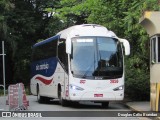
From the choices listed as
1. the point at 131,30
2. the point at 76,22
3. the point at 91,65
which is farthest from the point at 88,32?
the point at 76,22

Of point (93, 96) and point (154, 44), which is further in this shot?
point (93, 96)

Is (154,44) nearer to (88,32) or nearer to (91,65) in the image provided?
(91,65)

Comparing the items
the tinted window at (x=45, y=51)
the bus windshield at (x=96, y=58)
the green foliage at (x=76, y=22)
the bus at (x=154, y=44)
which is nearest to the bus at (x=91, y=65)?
the bus windshield at (x=96, y=58)

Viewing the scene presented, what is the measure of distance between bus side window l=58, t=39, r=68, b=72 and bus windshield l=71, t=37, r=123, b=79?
0.67 m

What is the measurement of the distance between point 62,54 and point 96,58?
2079 mm

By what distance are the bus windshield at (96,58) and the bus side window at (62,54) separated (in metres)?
0.67

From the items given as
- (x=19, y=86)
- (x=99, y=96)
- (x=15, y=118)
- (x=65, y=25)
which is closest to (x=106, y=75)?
(x=99, y=96)

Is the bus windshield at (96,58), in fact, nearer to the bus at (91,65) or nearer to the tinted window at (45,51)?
the bus at (91,65)

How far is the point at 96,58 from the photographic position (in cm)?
2145

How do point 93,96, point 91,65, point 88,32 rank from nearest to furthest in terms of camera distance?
point 93,96 → point 91,65 → point 88,32

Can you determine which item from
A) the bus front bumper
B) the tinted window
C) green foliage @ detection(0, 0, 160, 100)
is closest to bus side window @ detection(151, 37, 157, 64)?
green foliage @ detection(0, 0, 160, 100)

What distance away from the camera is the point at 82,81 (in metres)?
21.2

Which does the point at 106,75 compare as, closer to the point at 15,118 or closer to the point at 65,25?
the point at 15,118

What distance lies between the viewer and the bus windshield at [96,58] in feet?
69.9
